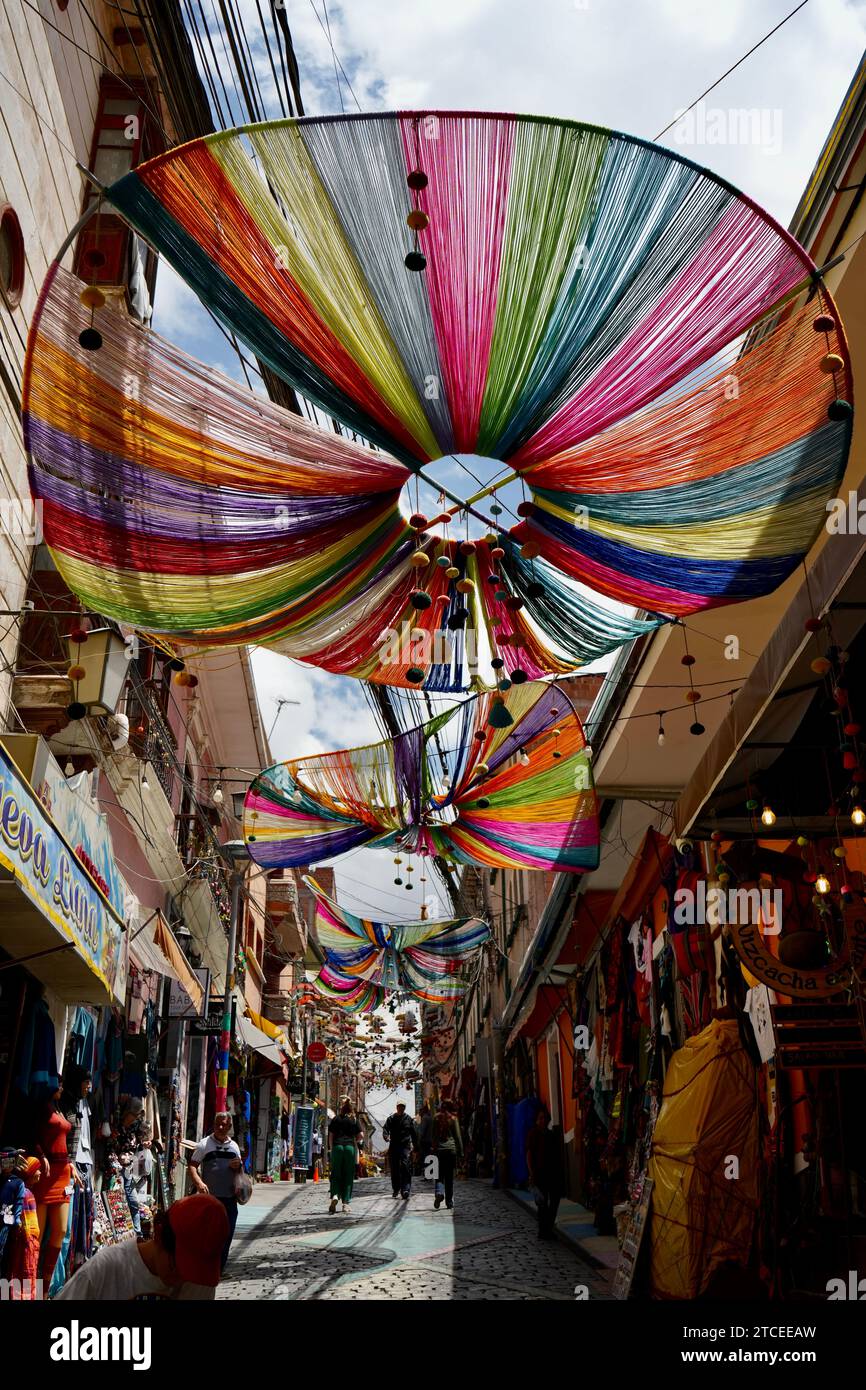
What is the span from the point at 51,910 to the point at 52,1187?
9.10 feet

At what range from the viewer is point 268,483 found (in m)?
5.25

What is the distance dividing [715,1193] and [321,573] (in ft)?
15.2

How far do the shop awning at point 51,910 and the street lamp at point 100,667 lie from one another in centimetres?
140

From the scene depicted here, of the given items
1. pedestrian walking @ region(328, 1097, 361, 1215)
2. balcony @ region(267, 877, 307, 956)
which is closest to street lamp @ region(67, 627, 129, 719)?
pedestrian walking @ region(328, 1097, 361, 1215)

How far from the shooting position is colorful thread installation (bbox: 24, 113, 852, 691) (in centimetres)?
426

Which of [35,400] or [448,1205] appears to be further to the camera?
[448,1205]

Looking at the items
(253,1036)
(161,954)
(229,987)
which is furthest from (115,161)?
(253,1036)

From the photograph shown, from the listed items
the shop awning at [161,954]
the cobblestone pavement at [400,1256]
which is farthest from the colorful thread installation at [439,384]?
the shop awning at [161,954]

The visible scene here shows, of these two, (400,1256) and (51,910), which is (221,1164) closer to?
(400,1256)

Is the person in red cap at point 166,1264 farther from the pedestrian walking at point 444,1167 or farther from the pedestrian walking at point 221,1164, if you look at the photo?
the pedestrian walking at point 444,1167

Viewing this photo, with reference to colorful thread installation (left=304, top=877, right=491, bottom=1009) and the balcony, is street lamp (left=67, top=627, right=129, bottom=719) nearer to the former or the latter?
colorful thread installation (left=304, top=877, right=491, bottom=1009)

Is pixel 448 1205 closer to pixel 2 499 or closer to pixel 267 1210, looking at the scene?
pixel 267 1210

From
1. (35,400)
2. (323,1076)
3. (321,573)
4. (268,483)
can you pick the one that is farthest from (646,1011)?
(323,1076)

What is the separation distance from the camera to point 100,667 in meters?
8.54
